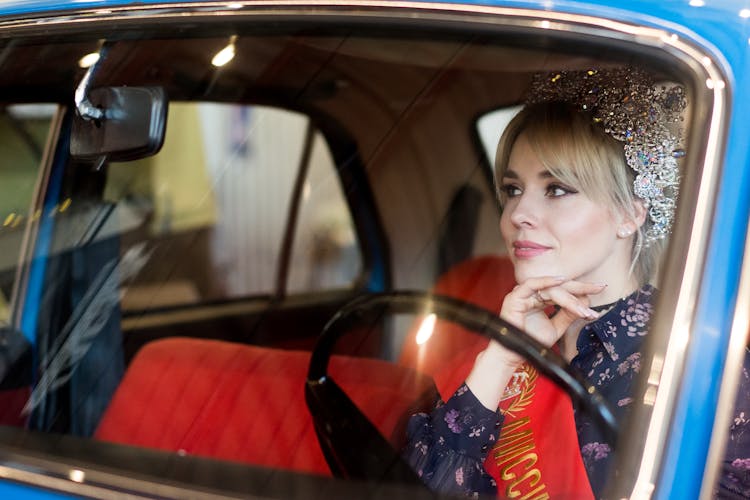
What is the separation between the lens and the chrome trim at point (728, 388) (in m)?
1.06

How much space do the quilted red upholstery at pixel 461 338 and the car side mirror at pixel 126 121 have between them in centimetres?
59

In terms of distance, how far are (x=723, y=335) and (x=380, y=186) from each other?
5.86 feet

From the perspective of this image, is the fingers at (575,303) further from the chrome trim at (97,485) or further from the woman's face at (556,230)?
the chrome trim at (97,485)

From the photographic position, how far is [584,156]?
1.34 meters

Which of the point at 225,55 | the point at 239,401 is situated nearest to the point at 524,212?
the point at 225,55

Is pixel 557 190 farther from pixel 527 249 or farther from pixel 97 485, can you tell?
pixel 97 485

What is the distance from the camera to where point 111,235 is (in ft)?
7.26

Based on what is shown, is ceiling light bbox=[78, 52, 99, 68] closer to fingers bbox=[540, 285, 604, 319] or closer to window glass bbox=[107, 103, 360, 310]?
window glass bbox=[107, 103, 360, 310]

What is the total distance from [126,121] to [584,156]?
723 mm

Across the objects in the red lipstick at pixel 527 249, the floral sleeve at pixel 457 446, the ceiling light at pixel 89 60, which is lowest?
the floral sleeve at pixel 457 446

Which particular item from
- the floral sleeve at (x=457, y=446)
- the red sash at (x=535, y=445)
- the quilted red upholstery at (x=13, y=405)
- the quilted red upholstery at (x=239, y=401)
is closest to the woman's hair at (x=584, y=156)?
the red sash at (x=535, y=445)

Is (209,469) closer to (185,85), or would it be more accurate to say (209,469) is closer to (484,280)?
(484,280)

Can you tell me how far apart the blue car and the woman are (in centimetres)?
3

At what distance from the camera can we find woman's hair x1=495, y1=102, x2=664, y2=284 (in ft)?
4.23
